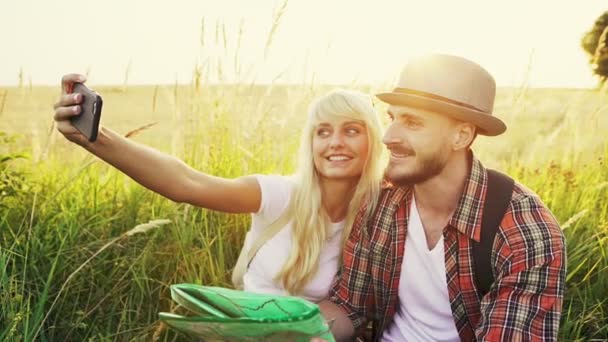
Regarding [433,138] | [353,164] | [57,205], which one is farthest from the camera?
[57,205]

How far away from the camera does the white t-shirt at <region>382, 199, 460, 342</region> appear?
9.48 feet

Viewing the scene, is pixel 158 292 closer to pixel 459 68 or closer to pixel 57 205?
pixel 57 205

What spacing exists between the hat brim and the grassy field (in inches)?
38.4

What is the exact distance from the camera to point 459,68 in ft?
9.39

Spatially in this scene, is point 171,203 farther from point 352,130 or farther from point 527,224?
point 527,224

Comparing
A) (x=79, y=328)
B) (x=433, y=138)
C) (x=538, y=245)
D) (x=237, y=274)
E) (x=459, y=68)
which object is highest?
(x=459, y=68)

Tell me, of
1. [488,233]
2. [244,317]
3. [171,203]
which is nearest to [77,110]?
[244,317]

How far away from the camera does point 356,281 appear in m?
3.09

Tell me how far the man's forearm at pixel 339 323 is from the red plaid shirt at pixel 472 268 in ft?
0.10

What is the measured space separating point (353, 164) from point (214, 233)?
1.02 m

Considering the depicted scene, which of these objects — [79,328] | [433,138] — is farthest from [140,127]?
[433,138]

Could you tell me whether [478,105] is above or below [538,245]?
above

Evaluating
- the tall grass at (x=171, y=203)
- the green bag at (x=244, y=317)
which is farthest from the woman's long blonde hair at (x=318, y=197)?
the green bag at (x=244, y=317)

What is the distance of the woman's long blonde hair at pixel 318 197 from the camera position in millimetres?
3238
